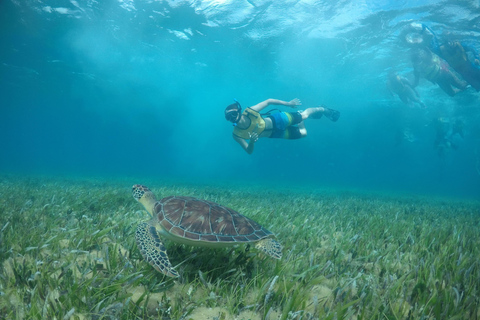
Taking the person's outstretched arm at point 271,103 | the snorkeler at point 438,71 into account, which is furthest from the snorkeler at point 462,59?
the person's outstretched arm at point 271,103

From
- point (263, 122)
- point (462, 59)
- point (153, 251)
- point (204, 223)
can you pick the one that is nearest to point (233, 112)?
point (263, 122)

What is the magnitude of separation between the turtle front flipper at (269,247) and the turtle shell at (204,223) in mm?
63

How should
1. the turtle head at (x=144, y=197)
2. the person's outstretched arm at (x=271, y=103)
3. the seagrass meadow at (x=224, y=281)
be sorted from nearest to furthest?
the seagrass meadow at (x=224, y=281) → the turtle head at (x=144, y=197) → the person's outstretched arm at (x=271, y=103)

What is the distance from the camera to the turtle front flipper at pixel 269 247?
7.74 feet

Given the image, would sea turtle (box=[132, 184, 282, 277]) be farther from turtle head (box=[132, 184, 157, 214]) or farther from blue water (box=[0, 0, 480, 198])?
blue water (box=[0, 0, 480, 198])

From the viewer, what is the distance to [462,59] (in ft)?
43.2

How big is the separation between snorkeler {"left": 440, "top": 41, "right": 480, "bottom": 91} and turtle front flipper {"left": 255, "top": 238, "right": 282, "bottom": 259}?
689 inches

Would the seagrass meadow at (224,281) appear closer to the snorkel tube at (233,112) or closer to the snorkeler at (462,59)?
the snorkel tube at (233,112)

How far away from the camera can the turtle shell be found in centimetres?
235

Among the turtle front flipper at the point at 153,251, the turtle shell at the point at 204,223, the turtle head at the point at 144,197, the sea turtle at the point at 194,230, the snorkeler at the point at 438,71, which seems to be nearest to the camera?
the turtle front flipper at the point at 153,251

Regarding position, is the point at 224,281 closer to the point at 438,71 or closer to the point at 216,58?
the point at 438,71

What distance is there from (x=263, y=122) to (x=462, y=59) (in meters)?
13.3

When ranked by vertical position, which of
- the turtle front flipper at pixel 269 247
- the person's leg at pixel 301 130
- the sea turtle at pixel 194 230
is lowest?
the person's leg at pixel 301 130

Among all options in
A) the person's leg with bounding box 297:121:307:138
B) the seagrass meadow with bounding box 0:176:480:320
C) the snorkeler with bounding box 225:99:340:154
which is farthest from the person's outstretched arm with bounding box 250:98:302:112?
the seagrass meadow with bounding box 0:176:480:320
